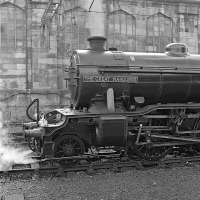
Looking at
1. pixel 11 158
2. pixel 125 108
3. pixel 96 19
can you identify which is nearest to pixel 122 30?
pixel 96 19

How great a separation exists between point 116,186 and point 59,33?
1536 cm

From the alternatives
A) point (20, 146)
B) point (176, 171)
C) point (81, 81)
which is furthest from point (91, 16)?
point (176, 171)

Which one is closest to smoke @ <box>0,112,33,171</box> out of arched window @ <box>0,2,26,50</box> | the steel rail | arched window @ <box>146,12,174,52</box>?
the steel rail

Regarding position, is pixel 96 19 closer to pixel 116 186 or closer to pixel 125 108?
pixel 125 108

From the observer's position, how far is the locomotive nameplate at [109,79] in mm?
→ 8227

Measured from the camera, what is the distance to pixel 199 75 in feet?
29.6

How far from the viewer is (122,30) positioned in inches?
851

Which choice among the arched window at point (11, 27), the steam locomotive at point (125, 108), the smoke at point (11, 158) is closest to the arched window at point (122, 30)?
the arched window at point (11, 27)

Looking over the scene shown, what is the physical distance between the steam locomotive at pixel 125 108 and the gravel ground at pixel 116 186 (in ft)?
2.93

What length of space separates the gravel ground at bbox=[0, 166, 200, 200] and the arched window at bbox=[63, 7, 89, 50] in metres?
14.1

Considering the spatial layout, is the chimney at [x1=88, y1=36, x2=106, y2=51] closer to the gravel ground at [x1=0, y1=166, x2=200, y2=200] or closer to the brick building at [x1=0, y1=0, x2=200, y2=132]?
the gravel ground at [x1=0, y1=166, x2=200, y2=200]

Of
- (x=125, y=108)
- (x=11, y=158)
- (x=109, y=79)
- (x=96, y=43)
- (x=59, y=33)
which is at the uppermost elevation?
(x=59, y=33)

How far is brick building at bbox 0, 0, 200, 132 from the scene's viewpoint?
766 inches

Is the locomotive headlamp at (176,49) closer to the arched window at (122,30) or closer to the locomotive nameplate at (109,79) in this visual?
the locomotive nameplate at (109,79)
